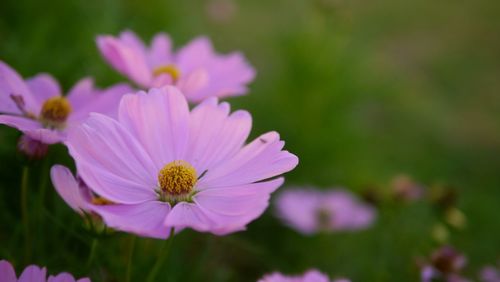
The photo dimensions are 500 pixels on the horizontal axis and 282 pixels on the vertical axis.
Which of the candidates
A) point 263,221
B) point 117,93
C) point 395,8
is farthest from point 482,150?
point 117,93

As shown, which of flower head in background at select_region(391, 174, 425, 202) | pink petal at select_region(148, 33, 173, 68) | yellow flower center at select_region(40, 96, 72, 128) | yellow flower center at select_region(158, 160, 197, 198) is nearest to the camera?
yellow flower center at select_region(158, 160, 197, 198)

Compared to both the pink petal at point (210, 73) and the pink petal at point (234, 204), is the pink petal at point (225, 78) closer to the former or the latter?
the pink petal at point (210, 73)

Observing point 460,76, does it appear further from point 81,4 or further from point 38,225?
point 38,225

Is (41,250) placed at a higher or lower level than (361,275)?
lower

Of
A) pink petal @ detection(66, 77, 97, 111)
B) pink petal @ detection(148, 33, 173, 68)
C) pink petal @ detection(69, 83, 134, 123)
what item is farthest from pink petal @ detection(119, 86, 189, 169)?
pink petal @ detection(148, 33, 173, 68)

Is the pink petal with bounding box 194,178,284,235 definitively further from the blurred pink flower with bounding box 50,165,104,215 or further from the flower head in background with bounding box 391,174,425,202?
the flower head in background with bounding box 391,174,425,202

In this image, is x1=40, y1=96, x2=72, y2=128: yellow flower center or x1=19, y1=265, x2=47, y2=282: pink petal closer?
x1=19, y1=265, x2=47, y2=282: pink petal
